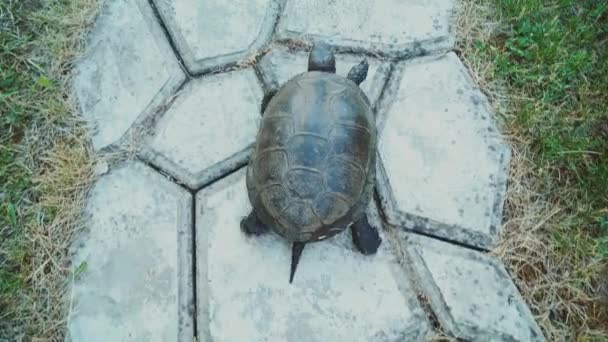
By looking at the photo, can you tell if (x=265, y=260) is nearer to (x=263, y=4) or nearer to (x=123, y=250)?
(x=123, y=250)

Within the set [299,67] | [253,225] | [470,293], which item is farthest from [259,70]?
[470,293]

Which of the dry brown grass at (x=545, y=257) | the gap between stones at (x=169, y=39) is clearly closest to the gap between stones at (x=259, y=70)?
the gap between stones at (x=169, y=39)

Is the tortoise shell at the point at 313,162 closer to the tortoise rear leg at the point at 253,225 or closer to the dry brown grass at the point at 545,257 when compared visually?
the tortoise rear leg at the point at 253,225

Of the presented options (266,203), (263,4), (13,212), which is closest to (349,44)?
(263,4)

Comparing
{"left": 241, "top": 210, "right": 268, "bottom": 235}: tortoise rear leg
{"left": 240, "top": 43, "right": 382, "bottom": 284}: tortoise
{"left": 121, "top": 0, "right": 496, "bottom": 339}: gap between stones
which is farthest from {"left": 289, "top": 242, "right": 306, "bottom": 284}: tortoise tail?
{"left": 121, "top": 0, "right": 496, "bottom": 339}: gap between stones

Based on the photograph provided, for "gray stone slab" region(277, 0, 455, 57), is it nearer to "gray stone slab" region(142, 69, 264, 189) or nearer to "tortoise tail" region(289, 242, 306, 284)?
"gray stone slab" region(142, 69, 264, 189)

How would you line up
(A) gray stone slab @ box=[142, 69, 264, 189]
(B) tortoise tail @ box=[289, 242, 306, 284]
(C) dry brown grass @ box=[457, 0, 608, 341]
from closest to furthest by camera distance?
(B) tortoise tail @ box=[289, 242, 306, 284] → (C) dry brown grass @ box=[457, 0, 608, 341] → (A) gray stone slab @ box=[142, 69, 264, 189]

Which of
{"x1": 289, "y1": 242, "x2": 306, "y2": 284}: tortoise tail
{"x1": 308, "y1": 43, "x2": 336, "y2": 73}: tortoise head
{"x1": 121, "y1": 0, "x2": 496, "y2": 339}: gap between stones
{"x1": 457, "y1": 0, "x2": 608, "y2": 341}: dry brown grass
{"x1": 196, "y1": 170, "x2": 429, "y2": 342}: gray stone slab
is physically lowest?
{"x1": 457, "y1": 0, "x2": 608, "y2": 341}: dry brown grass
